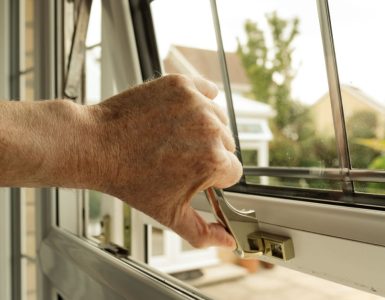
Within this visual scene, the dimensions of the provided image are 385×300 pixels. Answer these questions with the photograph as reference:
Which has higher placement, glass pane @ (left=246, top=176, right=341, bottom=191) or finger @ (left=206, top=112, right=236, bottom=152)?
finger @ (left=206, top=112, right=236, bottom=152)

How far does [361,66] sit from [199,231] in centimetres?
51

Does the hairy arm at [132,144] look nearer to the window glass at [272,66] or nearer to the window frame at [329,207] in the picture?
the window frame at [329,207]

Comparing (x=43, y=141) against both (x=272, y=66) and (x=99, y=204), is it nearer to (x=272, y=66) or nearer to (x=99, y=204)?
(x=99, y=204)

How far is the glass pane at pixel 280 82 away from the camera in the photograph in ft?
3.33

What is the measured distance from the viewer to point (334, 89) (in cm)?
83

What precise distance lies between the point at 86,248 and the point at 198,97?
2.26ft

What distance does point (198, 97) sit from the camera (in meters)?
0.50

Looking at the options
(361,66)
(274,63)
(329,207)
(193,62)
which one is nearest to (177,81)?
(329,207)

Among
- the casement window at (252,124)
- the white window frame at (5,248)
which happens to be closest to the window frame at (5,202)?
the white window frame at (5,248)

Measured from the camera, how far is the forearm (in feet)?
1.60

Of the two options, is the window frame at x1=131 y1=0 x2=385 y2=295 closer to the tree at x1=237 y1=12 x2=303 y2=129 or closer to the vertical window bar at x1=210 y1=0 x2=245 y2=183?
the vertical window bar at x1=210 y1=0 x2=245 y2=183

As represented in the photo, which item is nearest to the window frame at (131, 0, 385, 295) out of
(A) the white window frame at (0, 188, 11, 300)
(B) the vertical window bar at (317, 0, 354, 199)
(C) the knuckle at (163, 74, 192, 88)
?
(B) the vertical window bar at (317, 0, 354, 199)

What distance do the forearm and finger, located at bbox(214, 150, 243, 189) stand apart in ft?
0.53

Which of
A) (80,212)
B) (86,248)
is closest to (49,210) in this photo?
(80,212)
